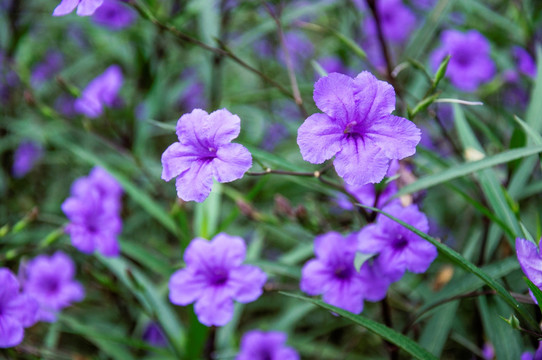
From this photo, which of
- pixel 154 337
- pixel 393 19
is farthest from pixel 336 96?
pixel 393 19

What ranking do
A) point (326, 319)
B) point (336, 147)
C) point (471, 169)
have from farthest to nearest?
1. point (326, 319)
2. point (471, 169)
3. point (336, 147)

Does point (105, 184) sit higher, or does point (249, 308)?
point (105, 184)

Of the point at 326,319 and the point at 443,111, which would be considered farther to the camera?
the point at 443,111

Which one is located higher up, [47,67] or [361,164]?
[361,164]

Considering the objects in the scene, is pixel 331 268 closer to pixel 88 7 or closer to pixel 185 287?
pixel 185 287

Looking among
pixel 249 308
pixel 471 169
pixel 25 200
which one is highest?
pixel 471 169

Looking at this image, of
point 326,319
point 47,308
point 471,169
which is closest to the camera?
point 471,169

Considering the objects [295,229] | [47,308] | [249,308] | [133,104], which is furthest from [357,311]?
[133,104]

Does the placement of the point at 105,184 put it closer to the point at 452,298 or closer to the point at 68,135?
the point at 68,135
